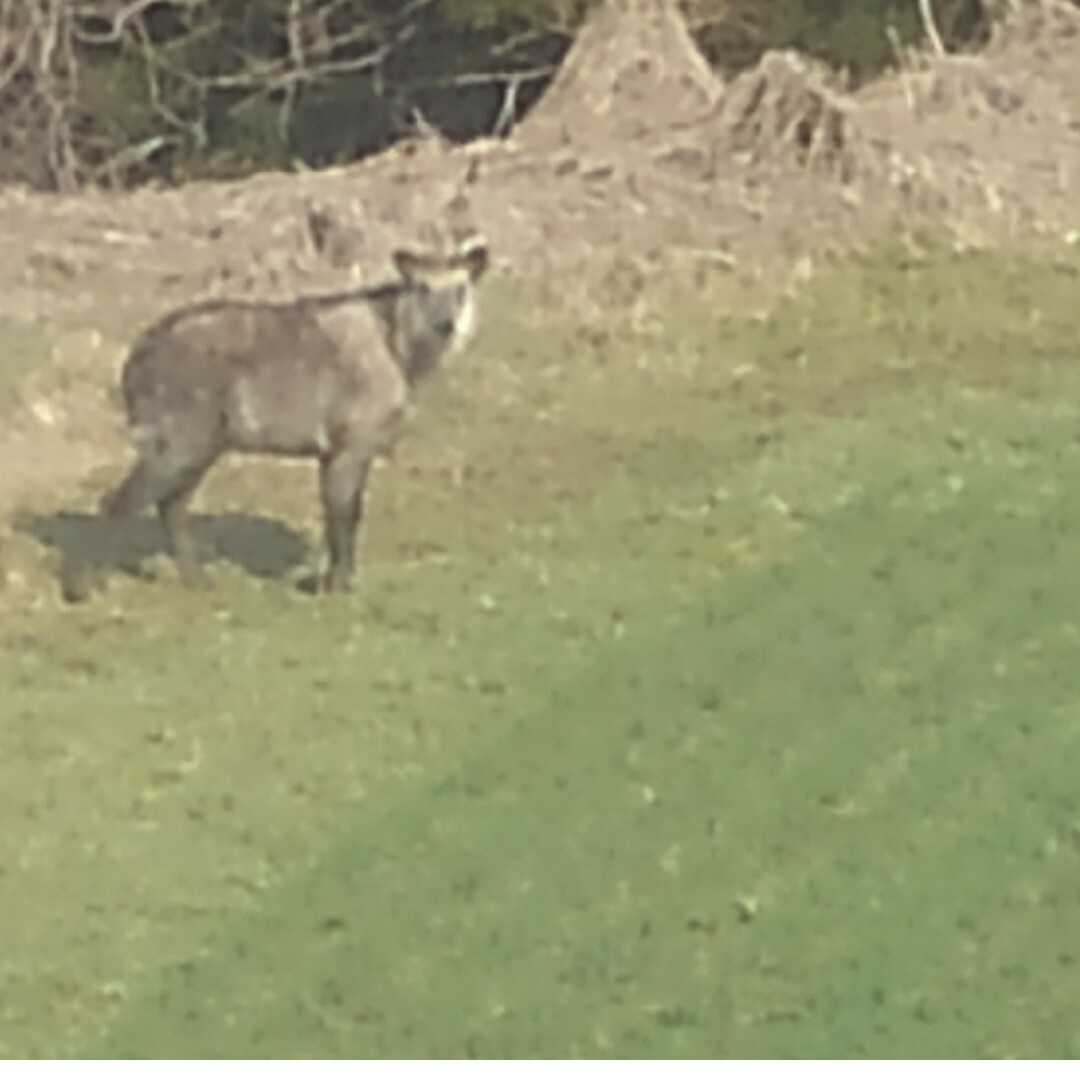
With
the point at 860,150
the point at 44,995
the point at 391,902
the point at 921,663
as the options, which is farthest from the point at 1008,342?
the point at 44,995

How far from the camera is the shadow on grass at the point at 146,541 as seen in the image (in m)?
7.32

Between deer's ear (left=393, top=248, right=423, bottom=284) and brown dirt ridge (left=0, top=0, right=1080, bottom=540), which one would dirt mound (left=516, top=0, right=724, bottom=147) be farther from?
deer's ear (left=393, top=248, right=423, bottom=284)

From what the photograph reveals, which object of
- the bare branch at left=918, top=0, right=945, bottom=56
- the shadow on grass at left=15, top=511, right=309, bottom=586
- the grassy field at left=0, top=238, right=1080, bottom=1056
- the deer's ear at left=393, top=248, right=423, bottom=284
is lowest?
the bare branch at left=918, top=0, right=945, bottom=56

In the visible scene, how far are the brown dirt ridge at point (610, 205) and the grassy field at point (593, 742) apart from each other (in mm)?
927

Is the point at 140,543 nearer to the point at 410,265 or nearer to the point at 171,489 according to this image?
the point at 171,489

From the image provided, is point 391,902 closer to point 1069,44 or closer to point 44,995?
point 44,995

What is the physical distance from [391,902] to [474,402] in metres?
2.85

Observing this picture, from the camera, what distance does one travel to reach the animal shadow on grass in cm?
728

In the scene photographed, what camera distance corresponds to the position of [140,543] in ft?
24.4

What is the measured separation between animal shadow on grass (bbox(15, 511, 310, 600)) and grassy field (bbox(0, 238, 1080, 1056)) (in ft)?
0.05

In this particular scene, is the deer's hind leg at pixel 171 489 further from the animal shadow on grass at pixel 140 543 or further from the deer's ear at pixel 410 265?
the deer's ear at pixel 410 265

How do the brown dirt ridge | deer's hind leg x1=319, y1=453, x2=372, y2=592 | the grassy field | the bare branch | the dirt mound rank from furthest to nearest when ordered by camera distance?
the bare branch → the dirt mound → the brown dirt ridge → deer's hind leg x1=319, y1=453, x2=372, y2=592 → the grassy field

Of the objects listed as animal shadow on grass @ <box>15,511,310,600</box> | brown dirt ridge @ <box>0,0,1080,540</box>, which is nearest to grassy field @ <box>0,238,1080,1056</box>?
animal shadow on grass @ <box>15,511,310,600</box>

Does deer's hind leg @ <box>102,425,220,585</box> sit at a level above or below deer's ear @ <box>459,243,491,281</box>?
below
